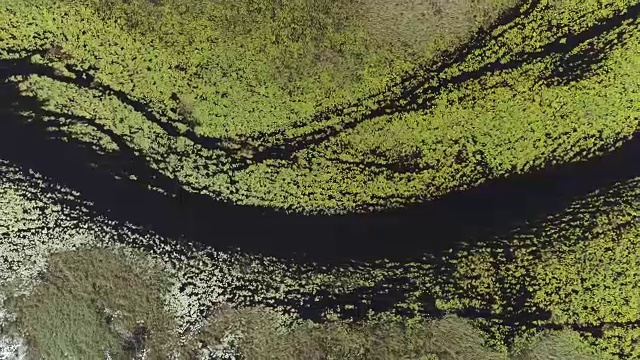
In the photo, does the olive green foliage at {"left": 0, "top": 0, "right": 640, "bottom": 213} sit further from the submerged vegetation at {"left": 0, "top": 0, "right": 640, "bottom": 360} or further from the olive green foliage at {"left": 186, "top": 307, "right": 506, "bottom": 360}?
the olive green foliage at {"left": 186, "top": 307, "right": 506, "bottom": 360}

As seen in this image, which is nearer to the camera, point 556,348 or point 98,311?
point 556,348

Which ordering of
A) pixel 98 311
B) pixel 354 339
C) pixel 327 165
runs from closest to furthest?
pixel 354 339, pixel 98 311, pixel 327 165

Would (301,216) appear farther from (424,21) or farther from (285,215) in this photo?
(424,21)

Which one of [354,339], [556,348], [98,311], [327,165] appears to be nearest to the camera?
[556,348]

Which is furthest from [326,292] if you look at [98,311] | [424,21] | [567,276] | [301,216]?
[424,21]

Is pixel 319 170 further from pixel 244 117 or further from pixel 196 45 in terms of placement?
pixel 196 45


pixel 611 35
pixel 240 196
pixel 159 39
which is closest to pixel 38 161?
pixel 159 39
